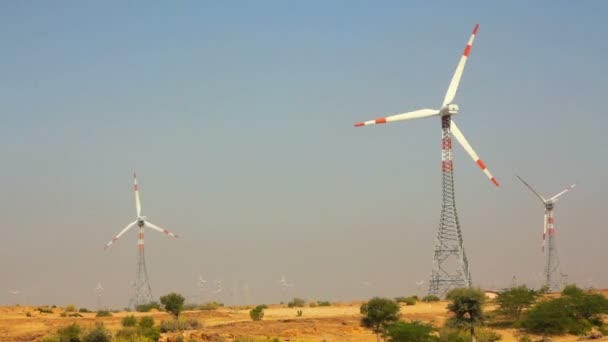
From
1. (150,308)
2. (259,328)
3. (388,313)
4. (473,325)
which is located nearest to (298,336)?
(259,328)

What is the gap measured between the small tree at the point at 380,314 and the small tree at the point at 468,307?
6.32m

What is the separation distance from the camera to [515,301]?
70.3m

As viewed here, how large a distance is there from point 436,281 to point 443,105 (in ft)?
73.3

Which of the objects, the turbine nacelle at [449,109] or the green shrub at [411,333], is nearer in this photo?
the green shrub at [411,333]

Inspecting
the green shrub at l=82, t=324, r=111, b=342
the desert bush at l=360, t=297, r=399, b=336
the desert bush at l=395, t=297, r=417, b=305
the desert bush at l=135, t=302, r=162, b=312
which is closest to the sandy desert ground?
the desert bush at l=360, t=297, r=399, b=336

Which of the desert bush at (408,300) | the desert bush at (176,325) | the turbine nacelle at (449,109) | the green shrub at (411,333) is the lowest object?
the green shrub at (411,333)

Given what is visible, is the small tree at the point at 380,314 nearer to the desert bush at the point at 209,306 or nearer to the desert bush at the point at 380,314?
the desert bush at the point at 380,314

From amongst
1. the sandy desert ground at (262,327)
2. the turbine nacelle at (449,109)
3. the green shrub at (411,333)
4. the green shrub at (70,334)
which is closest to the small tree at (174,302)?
the sandy desert ground at (262,327)

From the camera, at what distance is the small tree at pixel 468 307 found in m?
54.6

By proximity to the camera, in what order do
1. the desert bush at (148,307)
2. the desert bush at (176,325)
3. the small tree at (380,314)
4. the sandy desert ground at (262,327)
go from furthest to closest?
1. the desert bush at (148,307)
2. the small tree at (380,314)
3. the desert bush at (176,325)
4. the sandy desert ground at (262,327)

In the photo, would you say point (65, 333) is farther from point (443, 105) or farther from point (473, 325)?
point (443, 105)

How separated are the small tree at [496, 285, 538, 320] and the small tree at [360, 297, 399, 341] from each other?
48.7 feet

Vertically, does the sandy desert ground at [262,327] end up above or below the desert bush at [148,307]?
below

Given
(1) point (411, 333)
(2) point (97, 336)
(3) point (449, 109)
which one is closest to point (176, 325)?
(2) point (97, 336)
